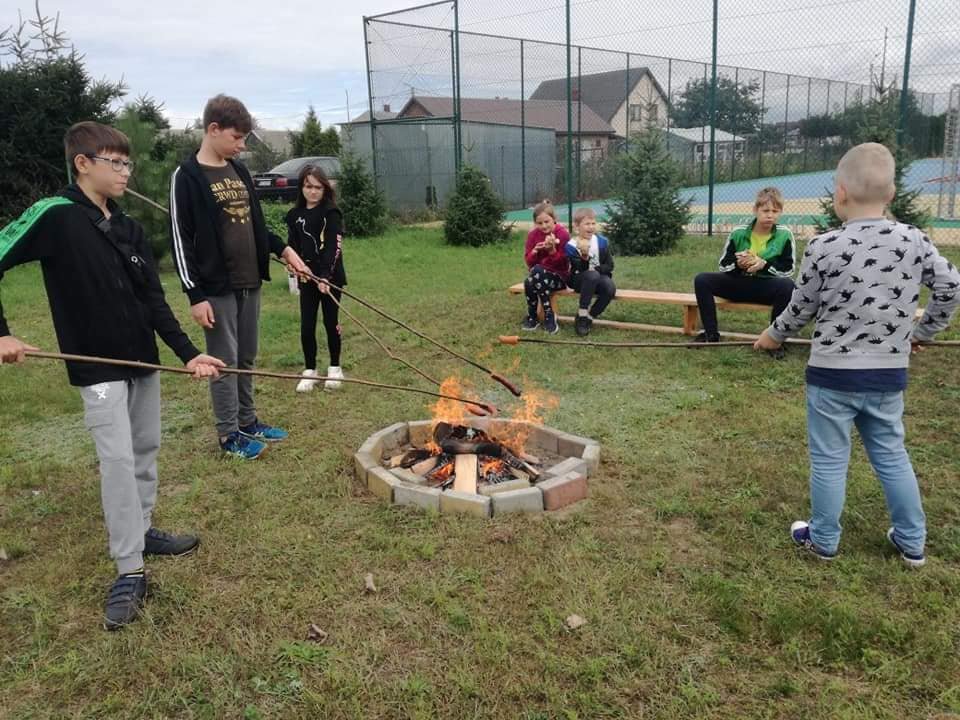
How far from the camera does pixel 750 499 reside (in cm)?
376

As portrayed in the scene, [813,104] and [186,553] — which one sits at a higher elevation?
[813,104]

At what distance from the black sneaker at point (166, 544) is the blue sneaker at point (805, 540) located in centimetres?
272

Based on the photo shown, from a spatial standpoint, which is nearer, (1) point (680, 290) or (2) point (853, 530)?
(2) point (853, 530)

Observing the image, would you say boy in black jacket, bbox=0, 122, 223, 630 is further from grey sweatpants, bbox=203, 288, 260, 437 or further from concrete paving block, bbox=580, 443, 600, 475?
concrete paving block, bbox=580, 443, 600, 475

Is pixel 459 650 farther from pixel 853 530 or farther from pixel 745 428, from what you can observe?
pixel 745 428

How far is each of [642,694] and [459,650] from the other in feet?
2.14

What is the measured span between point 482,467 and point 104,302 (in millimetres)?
2060

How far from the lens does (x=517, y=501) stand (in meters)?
3.68

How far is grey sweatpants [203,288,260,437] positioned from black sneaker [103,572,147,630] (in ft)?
5.29

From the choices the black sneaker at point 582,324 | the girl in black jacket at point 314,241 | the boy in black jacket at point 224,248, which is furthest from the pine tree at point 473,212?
the boy in black jacket at point 224,248

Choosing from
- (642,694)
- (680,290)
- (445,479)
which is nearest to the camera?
(642,694)

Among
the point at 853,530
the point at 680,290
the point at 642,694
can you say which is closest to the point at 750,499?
the point at 853,530

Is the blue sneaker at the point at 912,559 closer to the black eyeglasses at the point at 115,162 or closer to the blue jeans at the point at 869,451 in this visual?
the blue jeans at the point at 869,451

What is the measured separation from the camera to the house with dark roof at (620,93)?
48.7 ft
